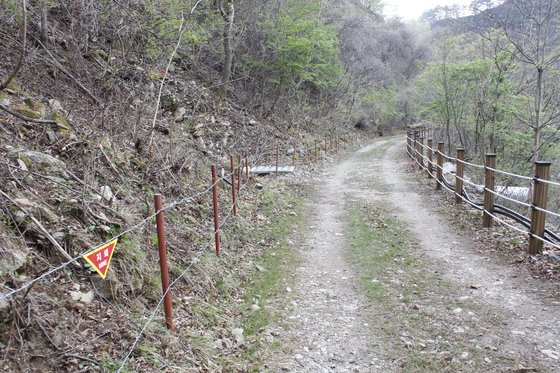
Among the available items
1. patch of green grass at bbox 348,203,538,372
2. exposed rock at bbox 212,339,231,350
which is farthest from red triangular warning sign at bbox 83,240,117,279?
patch of green grass at bbox 348,203,538,372

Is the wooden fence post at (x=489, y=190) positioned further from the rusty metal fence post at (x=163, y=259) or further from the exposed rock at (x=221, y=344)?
the rusty metal fence post at (x=163, y=259)

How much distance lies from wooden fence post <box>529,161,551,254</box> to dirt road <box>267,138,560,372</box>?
59cm

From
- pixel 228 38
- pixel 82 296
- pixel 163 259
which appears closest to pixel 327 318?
pixel 163 259

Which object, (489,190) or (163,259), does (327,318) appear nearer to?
(163,259)

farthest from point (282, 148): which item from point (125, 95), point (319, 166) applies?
point (125, 95)

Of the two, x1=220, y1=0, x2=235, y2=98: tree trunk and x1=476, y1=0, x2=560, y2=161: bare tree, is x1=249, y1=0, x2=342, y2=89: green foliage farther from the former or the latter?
x1=476, y1=0, x2=560, y2=161: bare tree

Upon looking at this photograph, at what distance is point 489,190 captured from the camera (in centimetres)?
695

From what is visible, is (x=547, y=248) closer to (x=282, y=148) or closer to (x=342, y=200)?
(x=342, y=200)

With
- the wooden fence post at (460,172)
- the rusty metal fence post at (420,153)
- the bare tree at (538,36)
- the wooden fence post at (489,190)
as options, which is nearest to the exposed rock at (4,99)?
the wooden fence post at (489,190)

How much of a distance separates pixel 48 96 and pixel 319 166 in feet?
40.6

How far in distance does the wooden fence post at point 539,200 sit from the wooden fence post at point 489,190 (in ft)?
4.88

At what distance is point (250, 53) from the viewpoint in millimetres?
19703

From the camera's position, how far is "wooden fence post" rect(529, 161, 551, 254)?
5.34 metres

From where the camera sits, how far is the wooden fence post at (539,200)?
534cm
